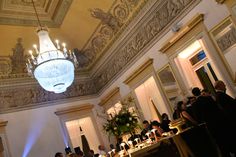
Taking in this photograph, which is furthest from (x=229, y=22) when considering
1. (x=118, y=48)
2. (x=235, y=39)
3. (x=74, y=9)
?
(x=74, y=9)

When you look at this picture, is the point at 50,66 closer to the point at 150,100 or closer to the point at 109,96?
the point at 150,100

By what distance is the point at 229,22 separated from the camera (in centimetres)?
654

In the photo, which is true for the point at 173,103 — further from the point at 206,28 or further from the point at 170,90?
the point at 206,28

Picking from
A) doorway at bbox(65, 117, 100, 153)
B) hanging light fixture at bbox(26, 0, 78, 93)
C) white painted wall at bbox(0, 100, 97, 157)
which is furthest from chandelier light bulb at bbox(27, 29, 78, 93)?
doorway at bbox(65, 117, 100, 153)

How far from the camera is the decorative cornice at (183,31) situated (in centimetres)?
725

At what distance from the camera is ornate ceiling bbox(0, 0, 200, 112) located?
905 cm

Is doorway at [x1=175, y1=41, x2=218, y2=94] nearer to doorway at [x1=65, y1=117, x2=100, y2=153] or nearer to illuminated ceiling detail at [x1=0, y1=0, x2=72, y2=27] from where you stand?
illuminated ceiling detail at [x1=0, y1=0, x2=72, y2=27]

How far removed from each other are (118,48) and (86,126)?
12.0ft

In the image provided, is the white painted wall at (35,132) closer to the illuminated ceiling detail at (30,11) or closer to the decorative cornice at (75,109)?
the decorative cornice at (75,109)

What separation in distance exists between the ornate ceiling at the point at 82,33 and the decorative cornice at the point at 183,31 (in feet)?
1.70

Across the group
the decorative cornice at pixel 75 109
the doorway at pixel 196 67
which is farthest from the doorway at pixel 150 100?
the decorative cornice at pixel 75 109

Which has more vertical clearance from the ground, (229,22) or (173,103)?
(229,22)

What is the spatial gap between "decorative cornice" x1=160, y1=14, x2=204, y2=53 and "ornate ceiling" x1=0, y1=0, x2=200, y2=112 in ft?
1.70

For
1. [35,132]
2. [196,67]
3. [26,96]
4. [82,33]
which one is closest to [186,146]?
[196,67]
